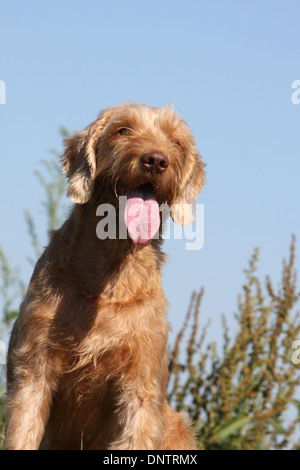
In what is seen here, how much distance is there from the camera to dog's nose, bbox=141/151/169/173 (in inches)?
204

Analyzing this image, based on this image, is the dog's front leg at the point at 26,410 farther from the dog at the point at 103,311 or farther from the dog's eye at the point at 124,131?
the dog's eye at the point at 124,131

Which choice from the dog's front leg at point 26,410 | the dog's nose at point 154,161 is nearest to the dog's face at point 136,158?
the dog's nose at point 154,161

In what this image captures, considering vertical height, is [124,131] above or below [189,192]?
above

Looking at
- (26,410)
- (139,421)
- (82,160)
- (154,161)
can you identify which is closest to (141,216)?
(154,161)

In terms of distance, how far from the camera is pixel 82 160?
5566 millimetres

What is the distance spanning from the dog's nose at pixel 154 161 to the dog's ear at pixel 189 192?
1.57 ft

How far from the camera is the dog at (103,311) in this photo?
17.4 feet

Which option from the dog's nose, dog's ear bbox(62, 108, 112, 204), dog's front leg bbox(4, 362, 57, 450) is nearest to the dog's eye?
dog's ear bbox(62, 108, 112, 204)

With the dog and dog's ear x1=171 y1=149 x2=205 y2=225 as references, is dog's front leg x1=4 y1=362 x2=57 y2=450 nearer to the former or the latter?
the dog

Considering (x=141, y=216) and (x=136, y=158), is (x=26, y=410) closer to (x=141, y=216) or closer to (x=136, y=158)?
(x=141, y=216)

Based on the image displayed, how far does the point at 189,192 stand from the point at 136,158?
80 cm

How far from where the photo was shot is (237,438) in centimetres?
748

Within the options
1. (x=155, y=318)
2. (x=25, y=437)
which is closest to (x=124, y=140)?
(x=155, y=318)
